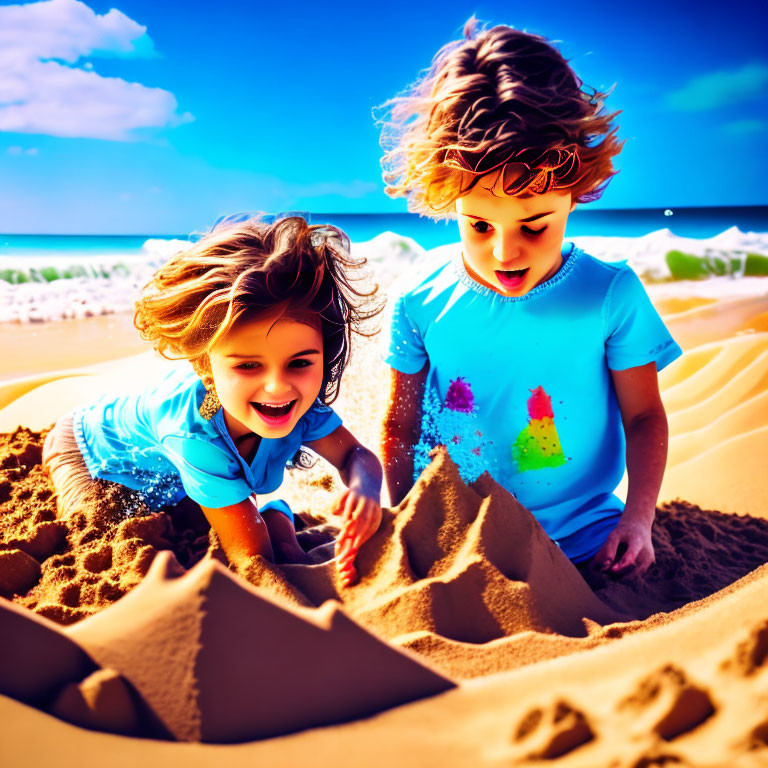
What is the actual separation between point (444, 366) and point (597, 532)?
617 mm

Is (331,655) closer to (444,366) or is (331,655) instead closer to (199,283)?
(199,283)

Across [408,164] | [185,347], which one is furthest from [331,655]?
[408,164]

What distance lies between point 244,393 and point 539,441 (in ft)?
2.75

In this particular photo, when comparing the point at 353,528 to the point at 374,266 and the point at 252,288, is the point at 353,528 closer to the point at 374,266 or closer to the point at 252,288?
the point at 252,288

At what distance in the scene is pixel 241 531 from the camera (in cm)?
162

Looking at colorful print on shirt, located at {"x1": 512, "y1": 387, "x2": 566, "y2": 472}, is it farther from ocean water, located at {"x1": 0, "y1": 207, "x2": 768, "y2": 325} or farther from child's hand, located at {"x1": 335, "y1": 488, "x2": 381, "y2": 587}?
ocean water, located at {"x1": 0, "y1": 207, "x2": 768, "y2": 325}

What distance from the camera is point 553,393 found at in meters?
1.85

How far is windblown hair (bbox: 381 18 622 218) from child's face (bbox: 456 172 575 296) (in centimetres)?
4

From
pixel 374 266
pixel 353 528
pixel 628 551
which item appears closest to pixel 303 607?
pixel 353 528

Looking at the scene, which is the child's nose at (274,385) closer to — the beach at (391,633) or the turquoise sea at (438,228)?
the beach at (391,633)

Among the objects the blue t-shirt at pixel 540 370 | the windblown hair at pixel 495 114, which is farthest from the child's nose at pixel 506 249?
the blue t-shirt at pixel 540 370

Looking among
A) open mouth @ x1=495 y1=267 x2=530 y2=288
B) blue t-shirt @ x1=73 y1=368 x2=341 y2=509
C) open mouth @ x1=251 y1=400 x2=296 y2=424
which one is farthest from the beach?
open mouth @ x1=495 y1=267 x2=530 y2=288

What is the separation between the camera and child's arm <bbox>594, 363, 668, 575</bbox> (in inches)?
67.1

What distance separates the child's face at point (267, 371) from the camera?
152cm
